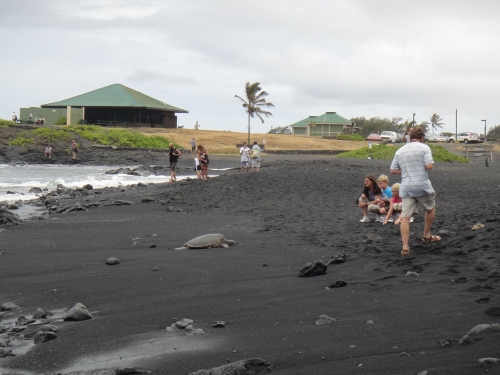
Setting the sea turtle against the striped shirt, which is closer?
the striped shirt

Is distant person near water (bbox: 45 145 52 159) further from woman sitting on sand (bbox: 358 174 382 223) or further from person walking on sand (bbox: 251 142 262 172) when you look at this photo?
woman sitting on sand (bbox: 358 174 382 223)

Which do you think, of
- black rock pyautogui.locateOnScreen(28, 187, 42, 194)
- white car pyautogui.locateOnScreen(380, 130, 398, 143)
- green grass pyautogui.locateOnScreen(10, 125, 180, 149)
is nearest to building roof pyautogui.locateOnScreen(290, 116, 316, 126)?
white car pyautogui.locateOnScreen(380, 130, 398, 143)

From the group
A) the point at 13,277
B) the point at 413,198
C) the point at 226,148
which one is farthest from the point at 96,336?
the point at 226,148

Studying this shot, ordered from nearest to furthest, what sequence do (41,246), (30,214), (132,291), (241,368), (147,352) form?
(241,368), (147,352), (132,291), (41,246), (30,214)

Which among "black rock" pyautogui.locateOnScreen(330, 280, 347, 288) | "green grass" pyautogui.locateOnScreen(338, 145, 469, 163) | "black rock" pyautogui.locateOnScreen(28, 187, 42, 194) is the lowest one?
"black rock" pyautogui.locateOnScreen(28, 187, 42, 194)

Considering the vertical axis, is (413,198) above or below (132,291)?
above

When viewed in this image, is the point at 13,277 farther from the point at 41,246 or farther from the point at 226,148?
the point at 226,148

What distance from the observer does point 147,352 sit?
5.58m

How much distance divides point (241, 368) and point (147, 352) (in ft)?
3.19

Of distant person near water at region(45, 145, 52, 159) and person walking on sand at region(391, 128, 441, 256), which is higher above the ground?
person walking on sand at region(391, 128, 441, 256)

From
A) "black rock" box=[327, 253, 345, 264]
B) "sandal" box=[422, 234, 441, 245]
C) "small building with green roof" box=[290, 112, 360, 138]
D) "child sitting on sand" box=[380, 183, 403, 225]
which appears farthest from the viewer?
"small building with green roof" box=[290, 112, 360, 138]

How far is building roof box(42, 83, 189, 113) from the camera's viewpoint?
70.5 metres

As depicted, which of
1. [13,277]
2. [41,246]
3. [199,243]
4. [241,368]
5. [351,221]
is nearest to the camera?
[241,368]

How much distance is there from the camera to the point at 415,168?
8.90m
